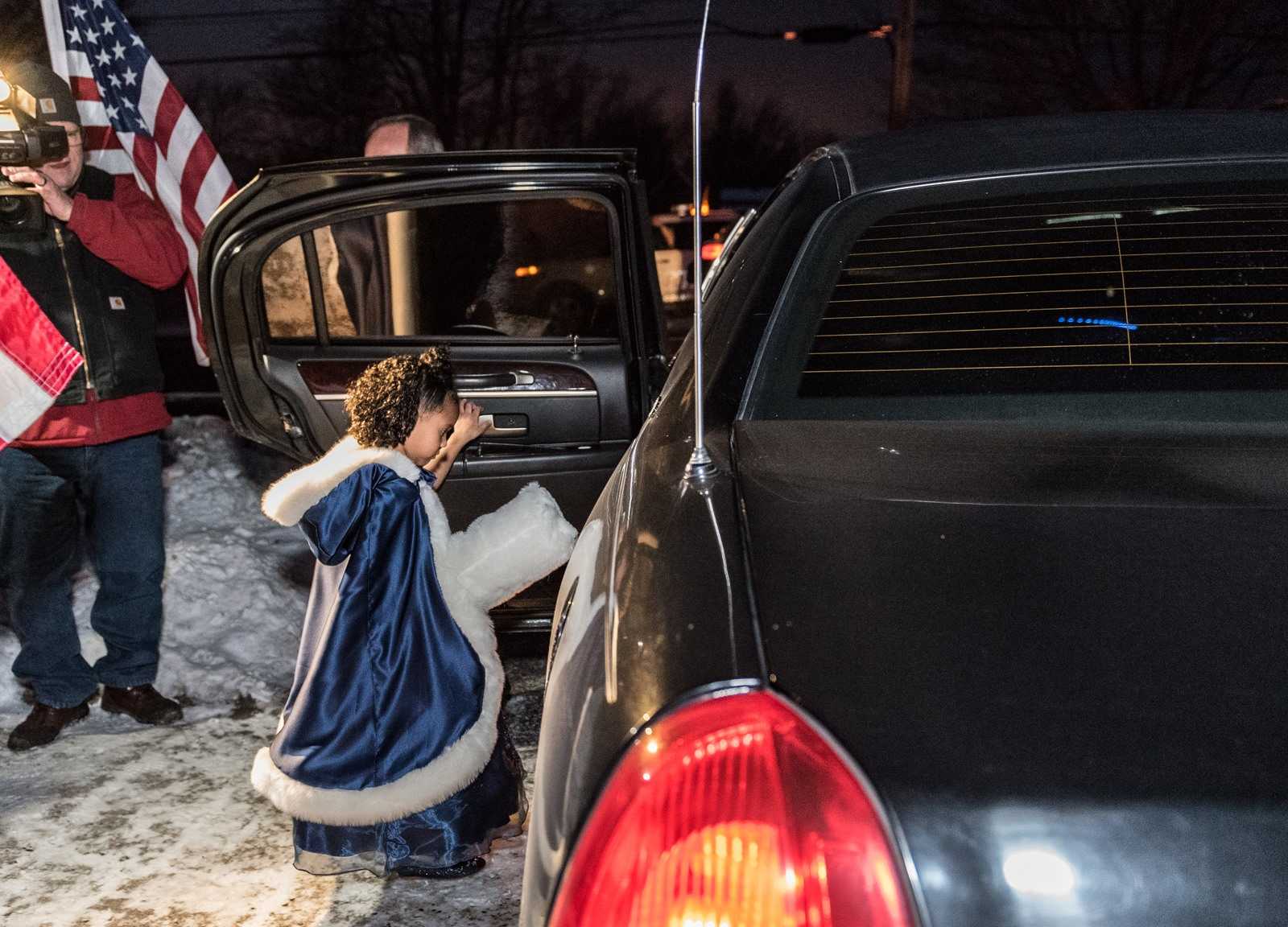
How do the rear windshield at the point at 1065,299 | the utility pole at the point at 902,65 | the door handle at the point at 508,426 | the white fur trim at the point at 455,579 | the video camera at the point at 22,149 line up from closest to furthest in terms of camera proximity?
the rear windshield at the point at 1065,299, the white fur trim at the point at 455,579, the door handle at the point at 508,426, the video camera at the point at 22,149, the utility pole at the point at 902,65

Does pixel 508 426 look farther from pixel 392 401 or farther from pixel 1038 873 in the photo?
pixel 1038 873

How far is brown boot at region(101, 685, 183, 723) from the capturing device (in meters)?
4.02

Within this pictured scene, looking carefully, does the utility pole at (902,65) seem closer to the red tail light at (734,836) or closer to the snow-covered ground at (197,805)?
the snow-covered ground at (197,805)

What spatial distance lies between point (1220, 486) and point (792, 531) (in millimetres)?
520

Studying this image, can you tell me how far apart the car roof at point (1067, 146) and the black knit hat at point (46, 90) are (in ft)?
→ 8.65

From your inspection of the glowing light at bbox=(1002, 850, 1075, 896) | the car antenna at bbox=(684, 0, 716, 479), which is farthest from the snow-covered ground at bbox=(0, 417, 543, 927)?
the glowing light at bbox=(1002, 850, 1075, 896)

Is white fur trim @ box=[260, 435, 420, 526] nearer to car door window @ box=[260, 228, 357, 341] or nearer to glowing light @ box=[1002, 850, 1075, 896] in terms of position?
car door window @ box=[260, 228, 357, 341]

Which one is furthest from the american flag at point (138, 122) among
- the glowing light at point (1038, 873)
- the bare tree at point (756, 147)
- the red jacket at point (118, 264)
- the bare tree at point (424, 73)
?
the bare tree at point (756, 147)

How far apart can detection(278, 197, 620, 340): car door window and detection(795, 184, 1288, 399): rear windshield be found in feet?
4.83

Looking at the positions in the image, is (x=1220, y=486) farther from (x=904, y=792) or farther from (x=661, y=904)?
(x=661, y=904)

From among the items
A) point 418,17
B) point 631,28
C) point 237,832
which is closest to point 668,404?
point 237,832

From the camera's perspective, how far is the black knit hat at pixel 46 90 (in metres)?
3.83

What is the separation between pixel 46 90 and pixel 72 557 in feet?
4.74

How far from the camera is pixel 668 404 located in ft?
6.48
